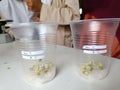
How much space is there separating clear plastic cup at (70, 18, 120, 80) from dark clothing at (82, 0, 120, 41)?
0.44m

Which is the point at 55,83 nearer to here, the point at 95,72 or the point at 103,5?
the point at 95,72

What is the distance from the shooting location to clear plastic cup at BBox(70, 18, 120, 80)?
615mm

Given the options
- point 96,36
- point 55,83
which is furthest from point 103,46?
point 55,83

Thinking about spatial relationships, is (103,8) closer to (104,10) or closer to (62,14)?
(104,10)

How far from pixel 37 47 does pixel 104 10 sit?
67cm

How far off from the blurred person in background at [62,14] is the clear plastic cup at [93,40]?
1.64 ft

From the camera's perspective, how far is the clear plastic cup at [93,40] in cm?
62

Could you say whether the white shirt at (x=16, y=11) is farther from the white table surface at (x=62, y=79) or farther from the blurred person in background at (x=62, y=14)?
the white table surface at (x=62, y=79)

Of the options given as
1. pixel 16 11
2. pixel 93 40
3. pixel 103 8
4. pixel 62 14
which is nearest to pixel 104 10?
pixel 103 8

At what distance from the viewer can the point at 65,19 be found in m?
1.20

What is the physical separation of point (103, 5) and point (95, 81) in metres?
0.66

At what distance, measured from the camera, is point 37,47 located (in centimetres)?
62

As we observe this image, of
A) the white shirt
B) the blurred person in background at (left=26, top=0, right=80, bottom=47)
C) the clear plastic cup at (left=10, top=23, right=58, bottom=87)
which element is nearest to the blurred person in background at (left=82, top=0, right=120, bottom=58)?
the blurred person in background at (left=26, top=0, right=80, bottom=47)

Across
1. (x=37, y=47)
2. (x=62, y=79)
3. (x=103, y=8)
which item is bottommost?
(x=62, y=79)
